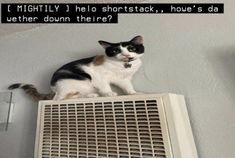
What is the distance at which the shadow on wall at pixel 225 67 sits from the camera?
0.65 metres

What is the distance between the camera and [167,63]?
29.7 inches

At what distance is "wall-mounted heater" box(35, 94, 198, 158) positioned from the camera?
0.56m

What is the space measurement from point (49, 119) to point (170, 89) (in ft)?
1.38

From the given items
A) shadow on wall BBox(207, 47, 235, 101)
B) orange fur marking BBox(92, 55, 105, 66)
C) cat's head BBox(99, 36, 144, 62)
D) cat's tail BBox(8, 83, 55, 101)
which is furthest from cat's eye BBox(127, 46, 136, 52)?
cat's tail BBox(8, 83, 55, 101)

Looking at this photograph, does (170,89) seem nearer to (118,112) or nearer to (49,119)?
(118,112)

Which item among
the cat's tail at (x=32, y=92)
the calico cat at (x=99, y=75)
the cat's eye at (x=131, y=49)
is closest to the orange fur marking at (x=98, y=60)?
the calico cat at (x=99, y=75)

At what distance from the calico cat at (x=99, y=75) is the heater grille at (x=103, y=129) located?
6cm

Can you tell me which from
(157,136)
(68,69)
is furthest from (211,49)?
(68,69)

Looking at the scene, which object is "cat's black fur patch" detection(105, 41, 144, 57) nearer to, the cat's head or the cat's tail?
the cat's head

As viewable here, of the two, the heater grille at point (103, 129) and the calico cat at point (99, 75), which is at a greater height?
the calico cat at point (99, 75)
